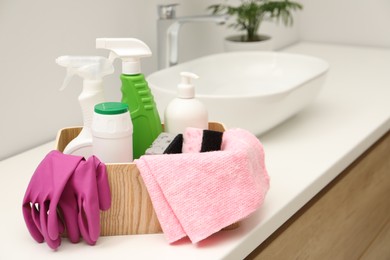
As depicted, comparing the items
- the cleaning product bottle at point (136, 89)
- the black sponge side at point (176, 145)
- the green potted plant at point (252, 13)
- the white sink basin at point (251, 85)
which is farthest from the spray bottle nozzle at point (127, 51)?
the green potted plant at point (252, 13)

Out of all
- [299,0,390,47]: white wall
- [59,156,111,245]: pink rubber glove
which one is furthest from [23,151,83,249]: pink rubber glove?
[299,0,390,47]: white wall

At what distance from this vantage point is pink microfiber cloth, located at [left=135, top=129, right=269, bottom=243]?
0.82m

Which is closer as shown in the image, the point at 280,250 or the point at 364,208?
the point at 280,250

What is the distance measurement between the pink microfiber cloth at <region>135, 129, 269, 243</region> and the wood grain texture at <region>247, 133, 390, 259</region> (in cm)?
13

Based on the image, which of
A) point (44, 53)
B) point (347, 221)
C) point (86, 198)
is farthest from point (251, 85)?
point (86, 198)

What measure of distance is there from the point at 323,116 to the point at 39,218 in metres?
0.81

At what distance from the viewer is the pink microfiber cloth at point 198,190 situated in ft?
2.70

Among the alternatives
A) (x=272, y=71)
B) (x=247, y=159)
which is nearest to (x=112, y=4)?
(x=272, y=71)

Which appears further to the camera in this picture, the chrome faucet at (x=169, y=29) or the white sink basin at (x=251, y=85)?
the chrome faucet at (x=169, y=29)

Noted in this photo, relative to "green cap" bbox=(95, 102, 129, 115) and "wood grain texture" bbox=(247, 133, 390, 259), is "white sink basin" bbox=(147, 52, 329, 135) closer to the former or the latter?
"wood grain texture" bbox=(247, 133, 390, 259)

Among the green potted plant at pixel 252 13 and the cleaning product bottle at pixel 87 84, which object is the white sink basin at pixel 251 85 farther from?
the cleaning product bottle at pixel 87 84

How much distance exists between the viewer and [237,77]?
1560 mm

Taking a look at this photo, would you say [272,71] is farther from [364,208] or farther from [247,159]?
[247,159]

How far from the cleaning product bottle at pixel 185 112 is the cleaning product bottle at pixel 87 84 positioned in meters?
0.12
